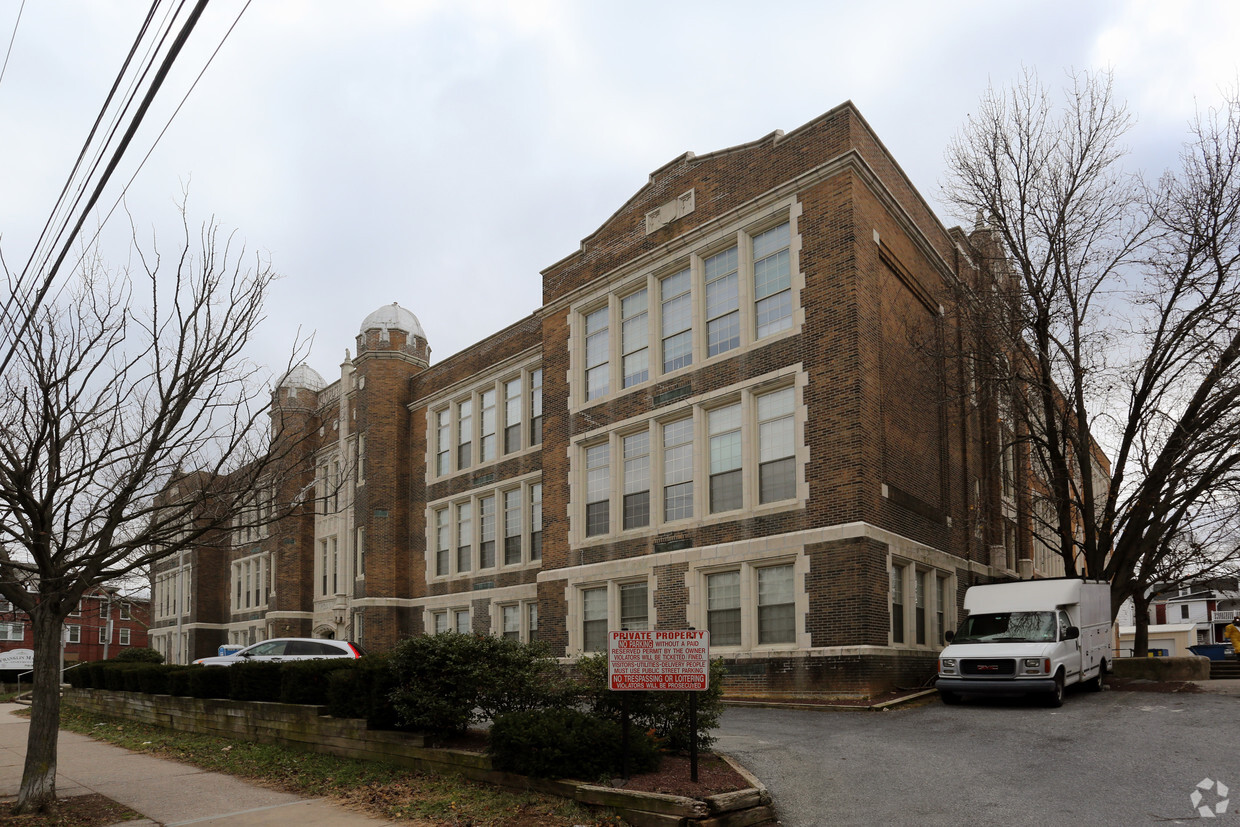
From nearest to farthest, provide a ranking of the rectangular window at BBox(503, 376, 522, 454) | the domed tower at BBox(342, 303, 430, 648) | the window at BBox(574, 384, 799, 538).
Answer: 1. the window at BBox(574, 384, 799, 538)
2. the rectangular window at BBox(503, 376, 522, 454)
3. the domed tower at BBox(342, 303, 430, 648)

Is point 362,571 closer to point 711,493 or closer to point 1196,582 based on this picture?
point 711,493

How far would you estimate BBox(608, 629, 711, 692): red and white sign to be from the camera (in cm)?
1029

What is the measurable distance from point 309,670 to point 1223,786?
38.1ft

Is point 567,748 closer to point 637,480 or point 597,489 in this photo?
point 637,480

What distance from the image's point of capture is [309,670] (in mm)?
15086

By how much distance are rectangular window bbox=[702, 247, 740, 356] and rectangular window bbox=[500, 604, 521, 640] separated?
1146 centimetres

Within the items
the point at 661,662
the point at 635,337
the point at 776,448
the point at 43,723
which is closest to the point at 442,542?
the point at 635,337

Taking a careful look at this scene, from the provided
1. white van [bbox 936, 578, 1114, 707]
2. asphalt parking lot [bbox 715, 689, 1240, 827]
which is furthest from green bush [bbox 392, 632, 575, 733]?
white van [bbox 936, 578, 1114, 707]

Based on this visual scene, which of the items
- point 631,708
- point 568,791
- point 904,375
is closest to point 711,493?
point 904,375

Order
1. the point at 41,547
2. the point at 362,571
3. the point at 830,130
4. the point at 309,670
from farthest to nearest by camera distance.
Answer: the point at 362,571, the point at 830,130, the point at 309,670, the point at 41,547

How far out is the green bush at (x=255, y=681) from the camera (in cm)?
1645

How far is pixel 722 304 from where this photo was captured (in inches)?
936

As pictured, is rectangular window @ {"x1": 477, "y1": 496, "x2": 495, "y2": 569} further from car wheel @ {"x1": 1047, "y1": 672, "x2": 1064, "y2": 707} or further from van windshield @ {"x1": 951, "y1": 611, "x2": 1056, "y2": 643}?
car wheel @ {"x1": 1047, "y1": 672, "x2": 1064, "y2": 707}

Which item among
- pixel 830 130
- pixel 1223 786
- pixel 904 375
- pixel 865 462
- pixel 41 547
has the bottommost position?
pixel 1223 786
